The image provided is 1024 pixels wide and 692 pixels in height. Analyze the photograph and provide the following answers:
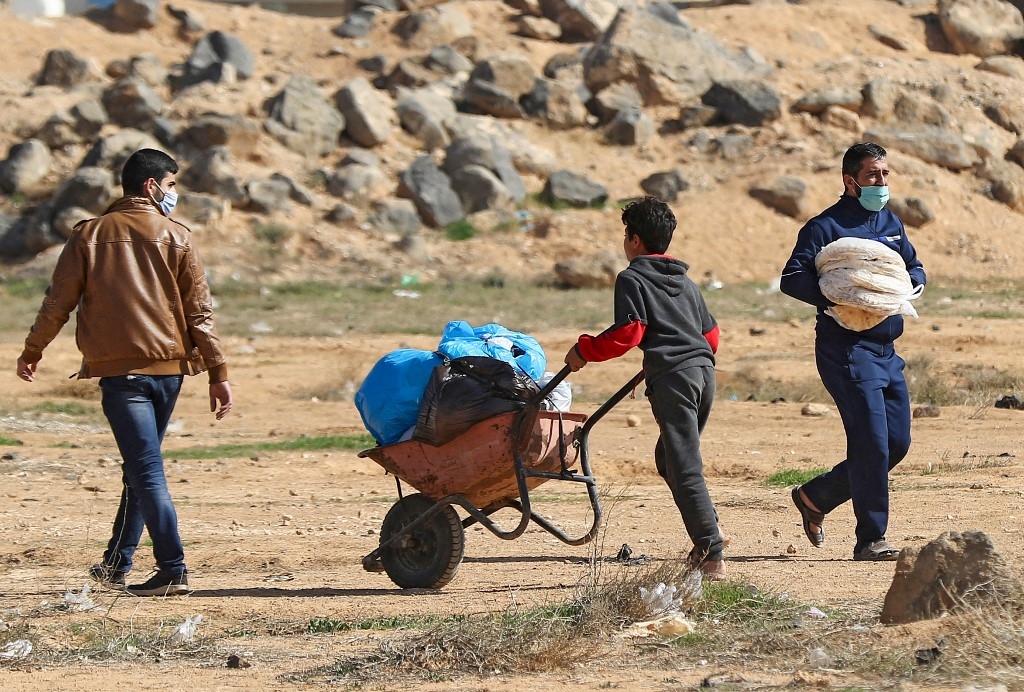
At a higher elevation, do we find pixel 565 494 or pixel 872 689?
pixel 872 689

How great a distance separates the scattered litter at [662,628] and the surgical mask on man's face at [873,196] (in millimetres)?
2346

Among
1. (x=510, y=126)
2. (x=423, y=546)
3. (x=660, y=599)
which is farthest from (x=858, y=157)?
(x=510, y=126)

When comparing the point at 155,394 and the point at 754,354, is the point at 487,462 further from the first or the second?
the point at 754,354

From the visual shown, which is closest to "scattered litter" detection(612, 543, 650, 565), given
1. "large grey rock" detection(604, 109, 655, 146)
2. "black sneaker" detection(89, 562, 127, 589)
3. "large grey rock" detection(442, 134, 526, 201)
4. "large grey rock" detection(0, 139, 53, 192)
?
"black sneaker" detection(89, 562, 127, 589)

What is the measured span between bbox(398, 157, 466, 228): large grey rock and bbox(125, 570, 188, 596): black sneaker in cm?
1956

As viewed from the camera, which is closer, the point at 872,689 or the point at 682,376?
the point at 872,689

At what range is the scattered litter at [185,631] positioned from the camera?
5066mm

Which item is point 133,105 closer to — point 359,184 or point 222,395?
point 359,184

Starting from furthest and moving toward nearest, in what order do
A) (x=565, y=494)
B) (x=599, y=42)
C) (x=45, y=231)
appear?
(x=599, y=42), (x=45, y=231), (x=565, y=494)

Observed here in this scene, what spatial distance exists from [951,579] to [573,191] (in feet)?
71.8

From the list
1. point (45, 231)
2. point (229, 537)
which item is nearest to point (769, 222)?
point (45, 231)

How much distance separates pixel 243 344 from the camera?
56.1ft

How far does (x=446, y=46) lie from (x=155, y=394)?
87.4ft

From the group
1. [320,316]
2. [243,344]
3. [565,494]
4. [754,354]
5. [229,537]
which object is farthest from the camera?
[320,316]
